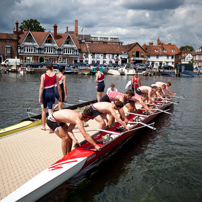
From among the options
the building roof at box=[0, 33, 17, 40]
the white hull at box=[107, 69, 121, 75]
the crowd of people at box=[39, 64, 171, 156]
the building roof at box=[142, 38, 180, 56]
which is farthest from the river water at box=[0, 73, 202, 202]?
the building roof at box=[142, 38, 180, 56]

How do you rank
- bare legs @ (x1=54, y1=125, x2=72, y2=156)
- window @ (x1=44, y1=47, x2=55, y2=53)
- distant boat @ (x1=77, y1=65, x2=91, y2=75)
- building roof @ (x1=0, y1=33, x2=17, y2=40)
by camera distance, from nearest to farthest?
bare legs @ (x1=54, y1=125, x2=72, y2=156)
distant boat @ (x1=77, y1=65, x2=91, y2=75)
building roof @ (x1=0, y1=33, x2=17, y2=40)
window @ (x1=44, y1=47, x2=55, y2=53)

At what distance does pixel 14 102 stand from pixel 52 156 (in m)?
13.0

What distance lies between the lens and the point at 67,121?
6418mm

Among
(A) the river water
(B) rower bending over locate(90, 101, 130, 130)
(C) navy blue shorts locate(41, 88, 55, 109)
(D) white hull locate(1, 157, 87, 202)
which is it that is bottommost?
(A) the river water

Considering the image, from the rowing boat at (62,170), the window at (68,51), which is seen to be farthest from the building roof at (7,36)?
the rowing boat at (62,170)

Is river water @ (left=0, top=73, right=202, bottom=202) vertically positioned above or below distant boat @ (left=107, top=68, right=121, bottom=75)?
below

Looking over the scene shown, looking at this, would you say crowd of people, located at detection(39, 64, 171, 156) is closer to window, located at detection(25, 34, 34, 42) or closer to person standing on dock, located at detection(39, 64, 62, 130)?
person standing on dock, located at detection(39, 64, 62, 130)

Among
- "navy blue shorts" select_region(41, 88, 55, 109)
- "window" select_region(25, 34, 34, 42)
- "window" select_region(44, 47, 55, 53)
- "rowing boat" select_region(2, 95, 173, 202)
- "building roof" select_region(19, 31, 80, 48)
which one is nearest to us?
"rowing boat" select_region(2, 95, 173, 202)

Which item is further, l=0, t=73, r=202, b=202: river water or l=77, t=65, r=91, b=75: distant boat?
l=77, t=65, r=91, b=75: distant boat

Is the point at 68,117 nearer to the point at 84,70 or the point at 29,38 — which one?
the point at 84,70

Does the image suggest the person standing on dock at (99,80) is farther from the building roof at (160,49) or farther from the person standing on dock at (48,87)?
the building roof at (160,49)

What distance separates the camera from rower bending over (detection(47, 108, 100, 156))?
620cm

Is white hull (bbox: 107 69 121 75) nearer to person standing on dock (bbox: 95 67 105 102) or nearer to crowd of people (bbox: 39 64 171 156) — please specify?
person standing on dock (bbox: 95 67 105 102)

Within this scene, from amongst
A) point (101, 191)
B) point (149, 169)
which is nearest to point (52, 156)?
point (101, 191)
